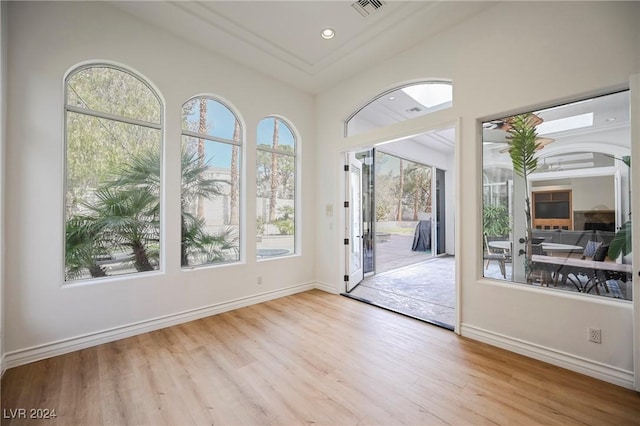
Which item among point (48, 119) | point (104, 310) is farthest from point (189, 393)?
point (48, 119)

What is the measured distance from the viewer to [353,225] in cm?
475

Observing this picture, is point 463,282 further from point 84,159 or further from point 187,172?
point 84,159

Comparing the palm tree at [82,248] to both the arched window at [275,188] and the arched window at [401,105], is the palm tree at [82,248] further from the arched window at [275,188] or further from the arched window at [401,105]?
the arched window at [401,105]

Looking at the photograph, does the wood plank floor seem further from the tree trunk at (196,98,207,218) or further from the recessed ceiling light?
the recessed ceiling light

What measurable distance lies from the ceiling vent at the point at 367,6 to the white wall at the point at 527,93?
2.73ft

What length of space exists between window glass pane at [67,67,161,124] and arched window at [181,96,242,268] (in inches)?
15.6

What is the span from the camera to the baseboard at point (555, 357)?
2066 millimetres

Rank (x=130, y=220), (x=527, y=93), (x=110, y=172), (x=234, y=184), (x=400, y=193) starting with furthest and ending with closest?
(x=400, y=193), (x=234, y=184), (x=130, y=220), (x=110, y=172), (x=527, y=93)

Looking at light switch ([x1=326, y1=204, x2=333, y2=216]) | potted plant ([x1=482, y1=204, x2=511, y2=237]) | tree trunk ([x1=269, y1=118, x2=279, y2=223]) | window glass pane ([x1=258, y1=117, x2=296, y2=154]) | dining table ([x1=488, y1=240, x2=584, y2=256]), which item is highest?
window glass pane ([x1=258, y1=117, x2=296, y2=154])

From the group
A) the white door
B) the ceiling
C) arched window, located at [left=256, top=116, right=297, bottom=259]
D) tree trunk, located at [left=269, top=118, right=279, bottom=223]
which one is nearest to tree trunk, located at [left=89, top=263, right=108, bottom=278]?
arched window, located at [left=256, top=116, right=297, bottom=259]

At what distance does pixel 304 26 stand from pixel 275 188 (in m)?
2.24

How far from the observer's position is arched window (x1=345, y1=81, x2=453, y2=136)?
3.28m

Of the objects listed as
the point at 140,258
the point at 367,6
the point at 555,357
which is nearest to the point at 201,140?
the point at 140,258

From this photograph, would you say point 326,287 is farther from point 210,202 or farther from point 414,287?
point 210,202
